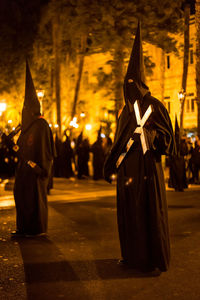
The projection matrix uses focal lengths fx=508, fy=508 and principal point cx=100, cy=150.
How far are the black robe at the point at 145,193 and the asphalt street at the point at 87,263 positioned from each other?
27cm

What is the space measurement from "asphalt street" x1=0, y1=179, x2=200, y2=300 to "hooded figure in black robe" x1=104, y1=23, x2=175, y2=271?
10.9 inches

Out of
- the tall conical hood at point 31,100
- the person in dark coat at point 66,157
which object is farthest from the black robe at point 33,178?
the person in dark coat at point 66,157

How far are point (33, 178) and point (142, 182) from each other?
294 centimetres

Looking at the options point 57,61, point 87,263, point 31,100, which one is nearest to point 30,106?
point 31,100

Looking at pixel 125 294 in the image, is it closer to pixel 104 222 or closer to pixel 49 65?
pixel 104 222

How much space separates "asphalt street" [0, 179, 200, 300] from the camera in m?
5.39

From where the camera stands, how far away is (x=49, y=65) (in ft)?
135

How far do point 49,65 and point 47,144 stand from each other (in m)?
33.3

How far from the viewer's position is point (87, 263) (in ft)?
21.8

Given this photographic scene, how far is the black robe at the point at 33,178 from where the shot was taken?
8.50 metres

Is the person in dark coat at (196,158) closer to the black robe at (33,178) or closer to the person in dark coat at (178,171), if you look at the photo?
the person in dark coat at (178,171)

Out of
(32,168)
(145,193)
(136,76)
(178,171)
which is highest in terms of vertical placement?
(136,76)

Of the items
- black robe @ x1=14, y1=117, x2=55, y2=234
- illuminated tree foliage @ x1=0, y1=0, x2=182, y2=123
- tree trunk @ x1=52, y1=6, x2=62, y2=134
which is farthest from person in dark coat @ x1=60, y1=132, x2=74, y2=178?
black robe @ x1=14, y1=117, x2=55, y2=234

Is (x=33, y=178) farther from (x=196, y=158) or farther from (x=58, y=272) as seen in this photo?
(x=196, y=158)
